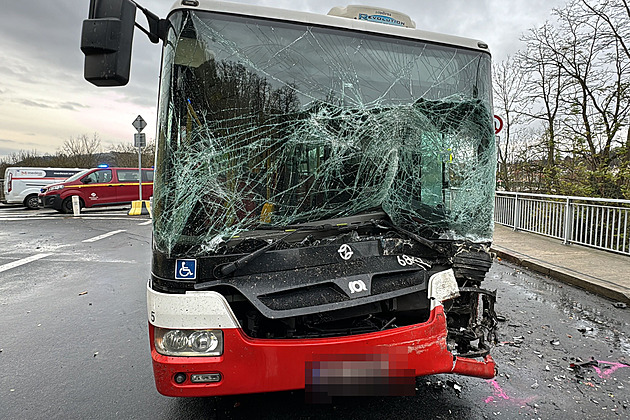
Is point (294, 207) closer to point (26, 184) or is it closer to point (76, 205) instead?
point (76, 205)

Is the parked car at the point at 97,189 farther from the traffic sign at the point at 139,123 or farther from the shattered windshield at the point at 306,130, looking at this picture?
the shattered windshield at the point at 306,130

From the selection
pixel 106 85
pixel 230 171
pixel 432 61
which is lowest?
pixel 230 171

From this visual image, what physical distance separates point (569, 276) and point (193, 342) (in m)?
6.11

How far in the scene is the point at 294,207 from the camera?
7.80 feet

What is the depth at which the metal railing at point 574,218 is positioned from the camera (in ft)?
23.7

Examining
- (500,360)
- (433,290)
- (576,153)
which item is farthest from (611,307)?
(576,153)

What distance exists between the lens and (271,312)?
7.00 feet

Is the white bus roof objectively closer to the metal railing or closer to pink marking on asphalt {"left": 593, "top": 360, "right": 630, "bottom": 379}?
pink marking on asphalt {"left": 593, "top": 360, "right": 630, "bottom": 379}

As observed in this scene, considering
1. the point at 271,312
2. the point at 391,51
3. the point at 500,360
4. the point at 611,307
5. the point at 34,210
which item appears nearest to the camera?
the point at 271,312

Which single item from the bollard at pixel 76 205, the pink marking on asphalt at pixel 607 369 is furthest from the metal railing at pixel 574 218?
the bollard at pixel 76 205

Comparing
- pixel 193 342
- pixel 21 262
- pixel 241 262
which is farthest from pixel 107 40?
pixel 21 262

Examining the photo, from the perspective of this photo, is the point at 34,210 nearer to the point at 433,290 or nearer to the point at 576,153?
the point at 433,290

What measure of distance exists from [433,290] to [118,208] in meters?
18.7

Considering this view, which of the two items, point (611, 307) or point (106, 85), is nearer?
point (106, 85)
